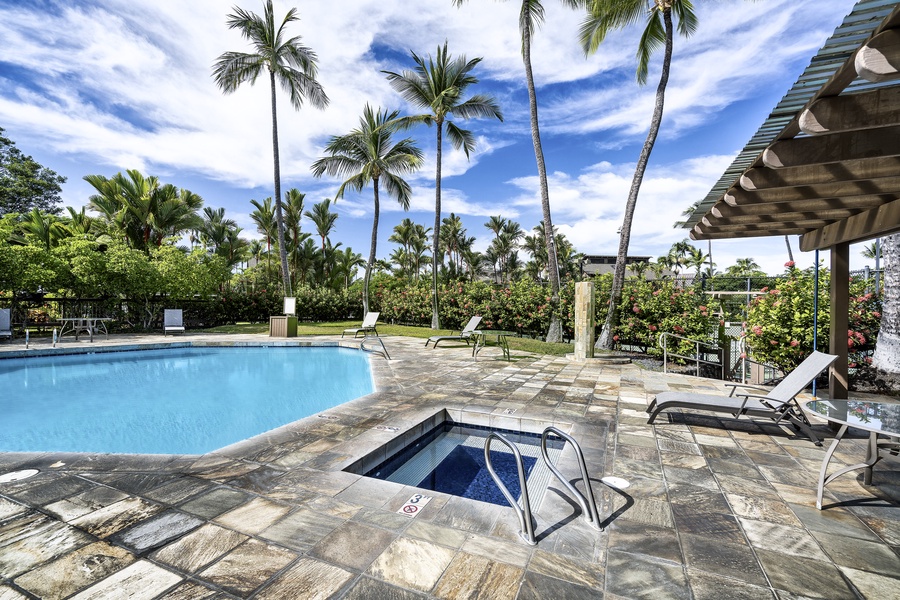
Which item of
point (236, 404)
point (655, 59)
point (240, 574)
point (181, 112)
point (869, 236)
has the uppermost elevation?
point (655, 59)

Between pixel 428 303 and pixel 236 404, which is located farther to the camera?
pixel 428 303

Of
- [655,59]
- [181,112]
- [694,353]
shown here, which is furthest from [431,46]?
[694,353]

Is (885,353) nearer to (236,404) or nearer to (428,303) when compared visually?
(236,404)

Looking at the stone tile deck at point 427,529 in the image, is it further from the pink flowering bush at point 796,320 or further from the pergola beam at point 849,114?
the pink flowering bush at point 796,320

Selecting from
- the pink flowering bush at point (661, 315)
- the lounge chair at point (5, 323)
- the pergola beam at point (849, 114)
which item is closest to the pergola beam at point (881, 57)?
the pergola beam at point (849, 114)

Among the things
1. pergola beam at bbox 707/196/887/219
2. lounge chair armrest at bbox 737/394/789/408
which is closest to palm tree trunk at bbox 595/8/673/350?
pergola beam at bbox 707/196/887/219

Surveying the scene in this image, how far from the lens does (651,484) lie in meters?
2.96

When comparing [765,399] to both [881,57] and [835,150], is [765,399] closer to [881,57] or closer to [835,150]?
[835,150]

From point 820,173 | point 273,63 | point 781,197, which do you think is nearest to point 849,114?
point 820,173

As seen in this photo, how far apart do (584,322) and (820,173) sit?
6.62 m

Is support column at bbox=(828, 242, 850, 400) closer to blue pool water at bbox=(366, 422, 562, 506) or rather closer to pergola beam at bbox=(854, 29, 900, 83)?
blue pool water at bbox=(366, 422, 562, 506)

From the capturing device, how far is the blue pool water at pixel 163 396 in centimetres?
493

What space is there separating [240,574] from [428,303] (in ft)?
54.5

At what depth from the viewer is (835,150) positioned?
9.12ft
